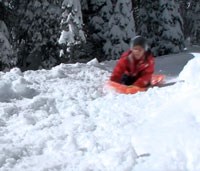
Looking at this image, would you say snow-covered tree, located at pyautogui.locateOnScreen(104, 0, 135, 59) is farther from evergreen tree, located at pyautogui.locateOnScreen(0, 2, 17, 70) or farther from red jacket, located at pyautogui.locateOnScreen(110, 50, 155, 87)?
red jacket, located at pyautogui.locateOnScreen(110, 50, 155, 87)

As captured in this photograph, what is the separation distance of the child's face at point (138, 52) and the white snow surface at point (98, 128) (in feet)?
3.78

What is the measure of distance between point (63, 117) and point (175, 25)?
11050mm

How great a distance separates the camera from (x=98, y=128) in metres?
4.80

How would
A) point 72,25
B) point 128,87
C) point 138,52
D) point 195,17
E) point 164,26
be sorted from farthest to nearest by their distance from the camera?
1. point 195,17
2. point 164,26
3. point 72,25
4. point 138,52
5. point 128,87

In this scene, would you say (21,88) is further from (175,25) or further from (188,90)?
(175,25)

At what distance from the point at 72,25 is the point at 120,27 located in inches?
91.5

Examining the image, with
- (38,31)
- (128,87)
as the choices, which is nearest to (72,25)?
(38,31)

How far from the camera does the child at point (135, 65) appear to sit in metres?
7.54

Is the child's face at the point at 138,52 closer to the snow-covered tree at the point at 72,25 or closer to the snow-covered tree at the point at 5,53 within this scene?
the snow-covered tree at the point at 72,25

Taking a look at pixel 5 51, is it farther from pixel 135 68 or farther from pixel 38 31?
pixel 135 68

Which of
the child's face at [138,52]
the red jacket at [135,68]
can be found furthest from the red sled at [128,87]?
the child's face at [138,52]

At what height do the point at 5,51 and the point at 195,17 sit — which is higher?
the point at 5,51

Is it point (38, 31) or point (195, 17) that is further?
point (195, 17)

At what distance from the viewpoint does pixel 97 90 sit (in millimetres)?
6973
